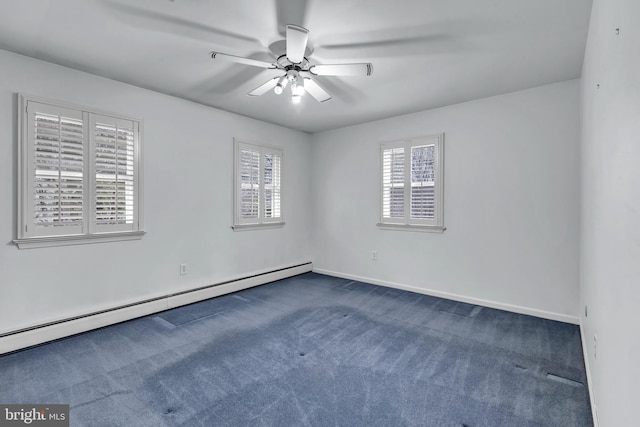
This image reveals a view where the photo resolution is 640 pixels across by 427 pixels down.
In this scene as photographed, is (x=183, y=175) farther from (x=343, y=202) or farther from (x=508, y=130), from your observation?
(x=508, y=130)

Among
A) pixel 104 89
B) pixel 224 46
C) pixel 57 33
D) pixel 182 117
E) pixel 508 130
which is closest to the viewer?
pixel 57 33

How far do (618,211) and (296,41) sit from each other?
2012mm

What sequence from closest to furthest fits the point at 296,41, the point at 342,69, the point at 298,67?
1. the point at 296,41
2. the point at 342,69
3. the point at 298,67

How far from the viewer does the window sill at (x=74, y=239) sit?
2701 mm

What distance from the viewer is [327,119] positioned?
15.4 feet

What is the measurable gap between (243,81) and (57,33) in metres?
1.50

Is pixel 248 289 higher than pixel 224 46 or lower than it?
lower

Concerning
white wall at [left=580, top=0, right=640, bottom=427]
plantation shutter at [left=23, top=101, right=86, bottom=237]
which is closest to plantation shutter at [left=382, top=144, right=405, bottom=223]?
white wall at [left=580, top=0, right=640, bottom=427]

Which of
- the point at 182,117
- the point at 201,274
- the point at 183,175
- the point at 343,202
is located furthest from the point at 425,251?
the point at 182,117

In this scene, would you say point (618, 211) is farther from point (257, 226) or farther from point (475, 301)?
point (257, 226)

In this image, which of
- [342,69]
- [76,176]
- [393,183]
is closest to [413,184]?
[393,183]

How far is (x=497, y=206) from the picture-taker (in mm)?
3666

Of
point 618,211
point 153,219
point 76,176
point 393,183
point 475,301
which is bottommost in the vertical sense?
point 475,301

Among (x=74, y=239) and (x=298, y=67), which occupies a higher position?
(x=298, y=67)
